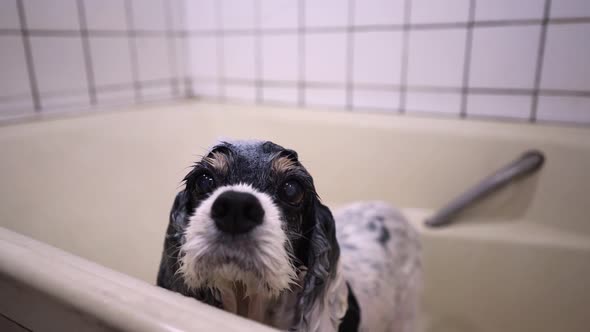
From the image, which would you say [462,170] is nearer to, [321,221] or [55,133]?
[321,221]

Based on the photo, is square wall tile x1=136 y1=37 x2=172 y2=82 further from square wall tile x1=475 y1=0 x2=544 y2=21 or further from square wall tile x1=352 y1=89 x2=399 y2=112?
square wall tile x1=475 y1=0 x2=544 y2=21

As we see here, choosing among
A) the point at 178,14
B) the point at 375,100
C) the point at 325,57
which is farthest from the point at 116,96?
the point at 375,100

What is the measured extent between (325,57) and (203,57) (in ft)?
1.72

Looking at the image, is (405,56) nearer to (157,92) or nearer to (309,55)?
(309,55)

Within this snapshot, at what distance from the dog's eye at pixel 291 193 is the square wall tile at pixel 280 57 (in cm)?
114

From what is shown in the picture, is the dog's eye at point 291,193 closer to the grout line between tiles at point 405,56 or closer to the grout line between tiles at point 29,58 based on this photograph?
the grout line between tiles at point 405,56

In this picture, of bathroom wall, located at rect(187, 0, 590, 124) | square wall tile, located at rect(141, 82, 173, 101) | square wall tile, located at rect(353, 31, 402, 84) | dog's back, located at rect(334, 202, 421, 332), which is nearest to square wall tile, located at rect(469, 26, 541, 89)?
bathroom wall, located at rect(187, 0, 590, 124)

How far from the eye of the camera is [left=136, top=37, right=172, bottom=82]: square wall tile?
5.38 ft

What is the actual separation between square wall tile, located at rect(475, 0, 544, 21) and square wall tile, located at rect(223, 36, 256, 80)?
79cm

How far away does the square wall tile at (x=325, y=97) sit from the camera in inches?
61.6

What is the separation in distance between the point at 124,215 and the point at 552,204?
40.4 inches

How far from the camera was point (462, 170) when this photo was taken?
1214mm

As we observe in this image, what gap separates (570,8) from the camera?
1.17 m

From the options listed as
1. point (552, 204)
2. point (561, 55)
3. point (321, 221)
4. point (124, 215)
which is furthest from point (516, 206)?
point (124, 215)
